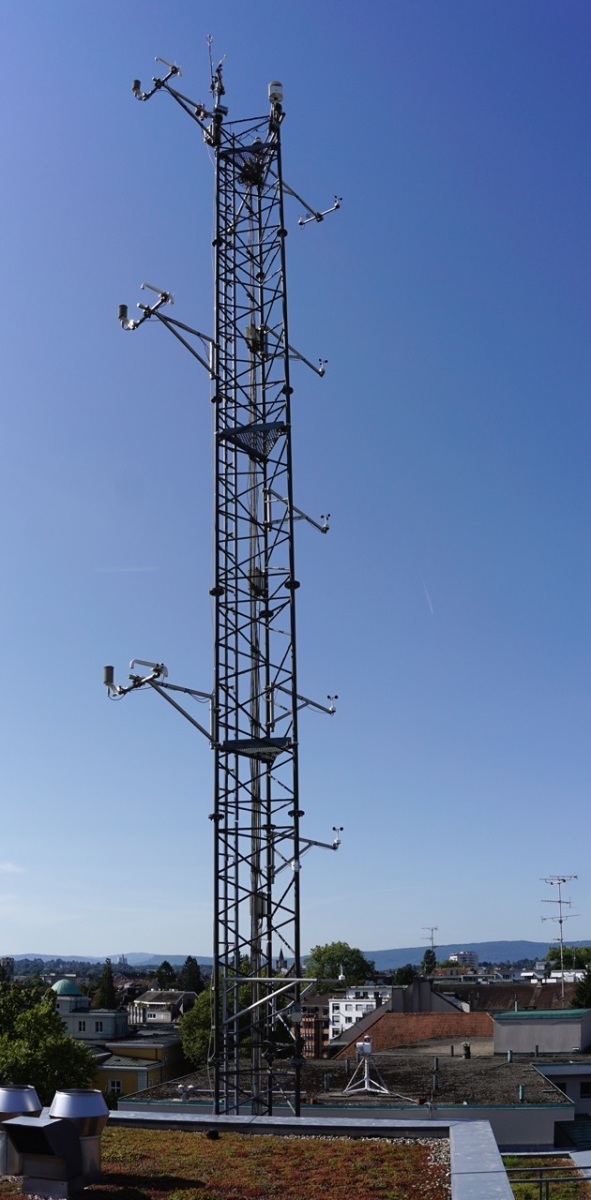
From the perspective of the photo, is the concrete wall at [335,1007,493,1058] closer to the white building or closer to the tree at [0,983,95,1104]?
the tree at [0,983,95,1104]

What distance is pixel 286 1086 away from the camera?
27062mm

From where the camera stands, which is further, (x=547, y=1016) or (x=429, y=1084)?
(x=547, y=1016)

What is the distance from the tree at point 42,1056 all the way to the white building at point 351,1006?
70.7 meters

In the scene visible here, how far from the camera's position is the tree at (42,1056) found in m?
41.8

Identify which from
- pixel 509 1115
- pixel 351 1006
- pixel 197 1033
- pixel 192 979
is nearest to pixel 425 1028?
pixel 197 1033

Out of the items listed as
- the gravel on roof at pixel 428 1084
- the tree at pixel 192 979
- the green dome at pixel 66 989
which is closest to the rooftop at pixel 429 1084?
the gravel on roof at pixel 428 1084

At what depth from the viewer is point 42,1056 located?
1670 inches

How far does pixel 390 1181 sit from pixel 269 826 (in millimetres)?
10496

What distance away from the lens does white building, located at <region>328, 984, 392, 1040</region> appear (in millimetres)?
113562

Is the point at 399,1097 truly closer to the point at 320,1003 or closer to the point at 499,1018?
the point at 499,1018

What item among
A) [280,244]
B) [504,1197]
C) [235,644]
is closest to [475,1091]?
[235,644]

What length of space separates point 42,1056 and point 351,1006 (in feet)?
261

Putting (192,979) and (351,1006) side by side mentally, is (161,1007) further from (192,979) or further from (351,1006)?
(192,979)

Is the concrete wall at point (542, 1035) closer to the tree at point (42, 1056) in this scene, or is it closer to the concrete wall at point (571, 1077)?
the concrete wall at point (571, 1077)
